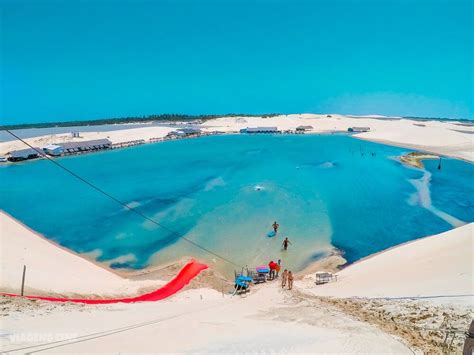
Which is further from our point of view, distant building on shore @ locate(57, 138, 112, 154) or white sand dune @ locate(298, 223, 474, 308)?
distant building on shore @ locate(57, 138, 112, 154)

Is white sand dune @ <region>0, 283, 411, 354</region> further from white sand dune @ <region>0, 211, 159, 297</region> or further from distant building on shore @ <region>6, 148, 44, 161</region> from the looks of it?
distant building on shore @ <region>6, 148, 44, 161</region>

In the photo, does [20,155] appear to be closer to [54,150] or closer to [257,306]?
[54,150]

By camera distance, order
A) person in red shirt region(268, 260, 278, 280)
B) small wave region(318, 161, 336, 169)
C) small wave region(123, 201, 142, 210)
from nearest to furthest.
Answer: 1. person in red shirt region(268, 260, 278, 280)
2. small wave region(123, 201, 142, 210)
3. small wave region(318, 161, 336, 169)

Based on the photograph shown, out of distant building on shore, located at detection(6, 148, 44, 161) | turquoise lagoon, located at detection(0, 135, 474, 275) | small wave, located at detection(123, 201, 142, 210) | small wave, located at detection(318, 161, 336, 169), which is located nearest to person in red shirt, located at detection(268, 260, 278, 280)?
turquoise lagoon, located at detection(0, 135, 474, 275)

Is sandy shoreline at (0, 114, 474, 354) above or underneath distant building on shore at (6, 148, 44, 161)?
underneath

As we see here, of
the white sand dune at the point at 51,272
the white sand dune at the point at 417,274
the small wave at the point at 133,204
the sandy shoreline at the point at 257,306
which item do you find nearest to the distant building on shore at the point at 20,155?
the small wave at the point at 133,204

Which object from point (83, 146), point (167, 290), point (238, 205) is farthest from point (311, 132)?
point (167, 290)

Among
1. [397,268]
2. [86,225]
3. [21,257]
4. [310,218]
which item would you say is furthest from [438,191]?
[21,257]

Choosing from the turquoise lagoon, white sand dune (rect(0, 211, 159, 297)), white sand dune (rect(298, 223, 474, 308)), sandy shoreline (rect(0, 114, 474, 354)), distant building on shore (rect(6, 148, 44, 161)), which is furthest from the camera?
distant building on shore (rect(6, 148, 44, 161))
